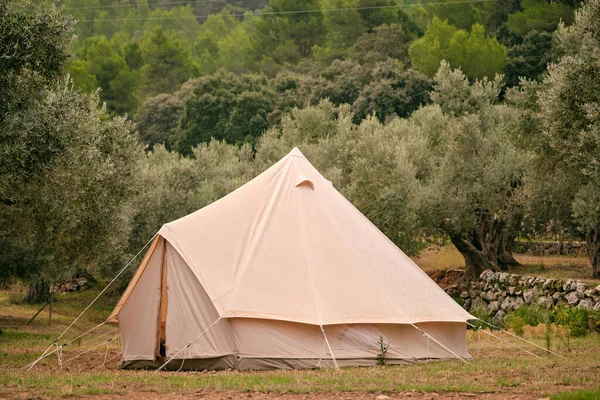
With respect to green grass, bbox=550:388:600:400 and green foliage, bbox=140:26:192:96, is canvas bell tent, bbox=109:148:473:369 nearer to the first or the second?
green grass, bbox=550:388:600:400

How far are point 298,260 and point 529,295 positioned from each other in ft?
47.2

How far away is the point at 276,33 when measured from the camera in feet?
350

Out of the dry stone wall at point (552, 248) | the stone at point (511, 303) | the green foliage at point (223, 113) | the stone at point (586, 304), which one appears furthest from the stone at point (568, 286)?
the green foliage at point (223, 113)

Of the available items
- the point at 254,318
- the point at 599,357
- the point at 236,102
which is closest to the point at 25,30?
the point at 254,318

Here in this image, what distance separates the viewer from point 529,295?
28250 millimetres

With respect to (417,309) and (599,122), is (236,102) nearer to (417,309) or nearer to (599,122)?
(599,122)

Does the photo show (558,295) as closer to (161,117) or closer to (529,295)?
(529,295)

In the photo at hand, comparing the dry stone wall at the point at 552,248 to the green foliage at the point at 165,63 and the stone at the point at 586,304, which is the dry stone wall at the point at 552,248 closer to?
the stone at the point at 586,304

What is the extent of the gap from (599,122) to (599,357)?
7525 millimetres

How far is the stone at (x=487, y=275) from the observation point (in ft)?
105

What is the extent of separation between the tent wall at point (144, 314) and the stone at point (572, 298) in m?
13.4

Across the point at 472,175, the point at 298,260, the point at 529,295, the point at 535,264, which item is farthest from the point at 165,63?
the point at 298,260

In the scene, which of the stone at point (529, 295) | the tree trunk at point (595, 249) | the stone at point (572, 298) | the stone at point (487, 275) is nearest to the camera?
the stone at point (572, 298)

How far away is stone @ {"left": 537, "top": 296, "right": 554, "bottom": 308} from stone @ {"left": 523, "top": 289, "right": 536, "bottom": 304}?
0.65 metres
